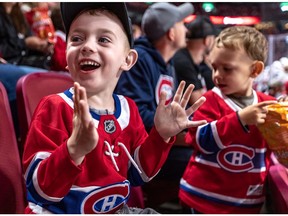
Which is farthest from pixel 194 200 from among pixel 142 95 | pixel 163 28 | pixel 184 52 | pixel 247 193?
pixel 184 52

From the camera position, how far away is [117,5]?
2.97ft

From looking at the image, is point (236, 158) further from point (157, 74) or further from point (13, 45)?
point (13, 45)

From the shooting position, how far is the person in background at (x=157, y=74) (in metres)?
1.59

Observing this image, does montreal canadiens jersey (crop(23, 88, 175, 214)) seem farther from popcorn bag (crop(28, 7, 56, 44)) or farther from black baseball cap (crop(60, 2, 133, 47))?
popcorn bag (crop(28, 7, 56, 44))

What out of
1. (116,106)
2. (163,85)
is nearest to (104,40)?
(116,106)

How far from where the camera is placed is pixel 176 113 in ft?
3.03

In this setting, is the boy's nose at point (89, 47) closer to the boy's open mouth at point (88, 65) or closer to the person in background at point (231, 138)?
the boy's open mouth at point (88, 65)

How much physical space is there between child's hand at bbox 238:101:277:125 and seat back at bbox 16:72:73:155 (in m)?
0.58

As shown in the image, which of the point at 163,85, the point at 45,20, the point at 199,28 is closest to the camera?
the point at 163,85

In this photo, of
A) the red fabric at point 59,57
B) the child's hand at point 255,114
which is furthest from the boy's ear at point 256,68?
the red fabric at point 59,57

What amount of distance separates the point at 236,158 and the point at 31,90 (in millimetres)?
649

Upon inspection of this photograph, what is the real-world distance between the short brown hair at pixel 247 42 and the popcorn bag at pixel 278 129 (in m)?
0.22

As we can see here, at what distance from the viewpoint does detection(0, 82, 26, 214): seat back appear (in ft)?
3.47

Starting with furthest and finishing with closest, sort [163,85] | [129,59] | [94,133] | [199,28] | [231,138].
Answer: [199,28], [163,85], [231,138], [129,59], [94,133]
